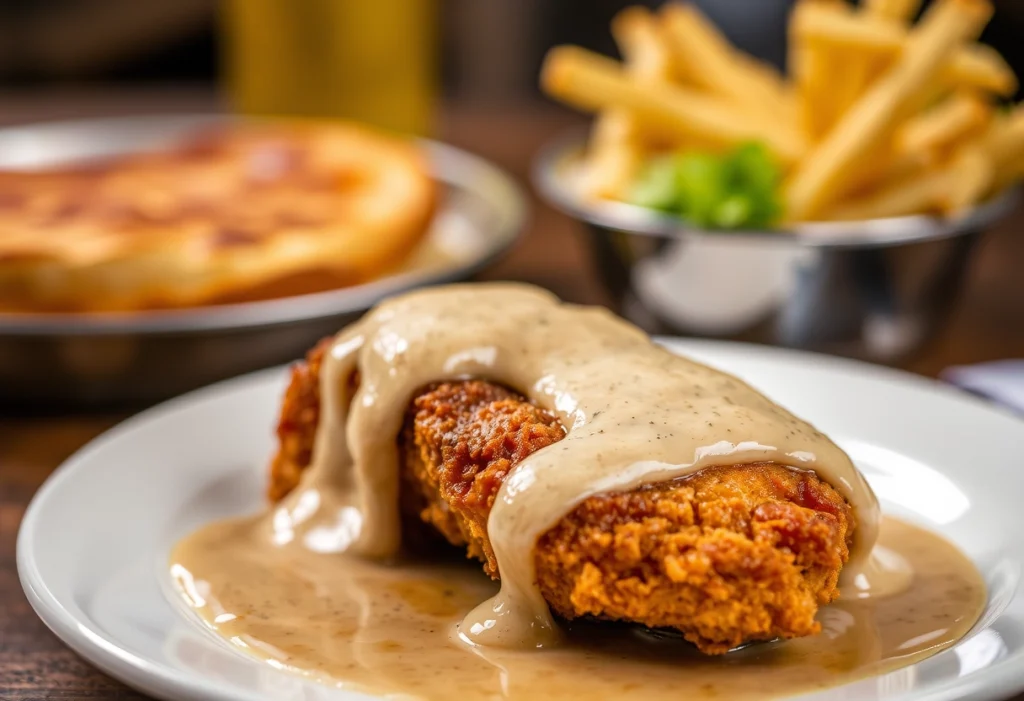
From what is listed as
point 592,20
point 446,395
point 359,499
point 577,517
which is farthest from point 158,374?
point 592,20

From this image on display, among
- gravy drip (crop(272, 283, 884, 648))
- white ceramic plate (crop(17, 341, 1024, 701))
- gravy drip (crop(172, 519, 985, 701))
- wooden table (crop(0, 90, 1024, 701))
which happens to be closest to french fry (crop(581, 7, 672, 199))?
wooden table (crop(0, 90, 1024, 701))

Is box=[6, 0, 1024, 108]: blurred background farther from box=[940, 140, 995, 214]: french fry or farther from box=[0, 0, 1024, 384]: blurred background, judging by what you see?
box=[940, 140, 995, 214]: french fry

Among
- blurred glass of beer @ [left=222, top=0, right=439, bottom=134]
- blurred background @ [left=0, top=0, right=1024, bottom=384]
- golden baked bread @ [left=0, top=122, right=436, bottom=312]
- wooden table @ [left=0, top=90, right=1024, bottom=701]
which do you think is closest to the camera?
wooden table @ [left=0, top=90, right=1024, bottom=701]

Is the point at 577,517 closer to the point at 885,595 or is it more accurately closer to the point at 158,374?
the point at 885,595

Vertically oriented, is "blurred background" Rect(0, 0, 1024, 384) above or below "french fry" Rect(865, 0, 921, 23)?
below

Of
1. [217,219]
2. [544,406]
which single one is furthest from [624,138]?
[544,406]

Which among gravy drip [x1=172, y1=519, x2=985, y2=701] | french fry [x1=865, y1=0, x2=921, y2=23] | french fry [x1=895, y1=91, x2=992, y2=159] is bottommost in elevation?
gravy drip [x1=172, y1=519, x2=985, y2=701]

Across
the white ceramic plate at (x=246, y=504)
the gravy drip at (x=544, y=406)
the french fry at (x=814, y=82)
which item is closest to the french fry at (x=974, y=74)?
the french fry at (x=814, y=82)
